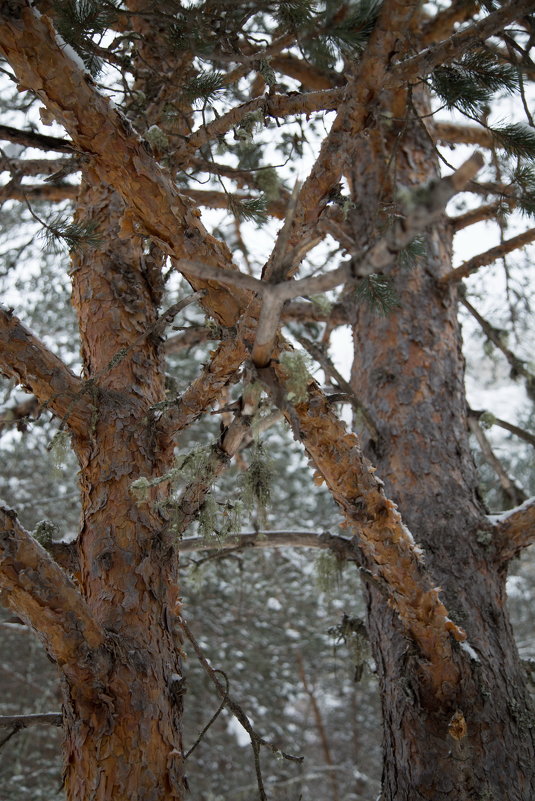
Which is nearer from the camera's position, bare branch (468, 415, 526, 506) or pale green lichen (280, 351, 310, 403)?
pale green lichen (280, 351, 310, 403)

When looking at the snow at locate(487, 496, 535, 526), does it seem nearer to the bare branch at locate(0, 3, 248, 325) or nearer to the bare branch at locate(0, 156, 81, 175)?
the bare branch at locate(0, 3, 248, 325)

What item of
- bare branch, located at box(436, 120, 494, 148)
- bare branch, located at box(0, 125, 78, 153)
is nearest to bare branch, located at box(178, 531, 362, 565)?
bare branch, located at box(0, 125, 78, 153)

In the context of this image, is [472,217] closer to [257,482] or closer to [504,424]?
[504,424]

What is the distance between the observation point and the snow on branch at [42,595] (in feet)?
6.34

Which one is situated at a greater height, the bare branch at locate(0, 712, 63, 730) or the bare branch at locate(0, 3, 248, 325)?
the bare branch at locate(0, 3, 248, 325)

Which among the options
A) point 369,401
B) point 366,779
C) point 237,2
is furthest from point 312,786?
point 237,2

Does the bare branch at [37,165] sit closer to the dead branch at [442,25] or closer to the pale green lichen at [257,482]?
the pale green lichen at [257,482]

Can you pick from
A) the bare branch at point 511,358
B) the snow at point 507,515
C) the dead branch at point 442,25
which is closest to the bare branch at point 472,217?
the bare branch at point 511,358

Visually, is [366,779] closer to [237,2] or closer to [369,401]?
[369,401]

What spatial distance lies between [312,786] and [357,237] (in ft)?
34.2

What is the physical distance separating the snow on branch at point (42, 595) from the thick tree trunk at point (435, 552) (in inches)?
49.8

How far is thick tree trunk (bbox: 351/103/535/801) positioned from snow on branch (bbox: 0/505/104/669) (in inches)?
49.8

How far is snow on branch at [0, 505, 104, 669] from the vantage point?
76.1 inches

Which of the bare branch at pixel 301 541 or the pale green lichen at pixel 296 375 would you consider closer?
the pale green lichen at pixel 296 375
